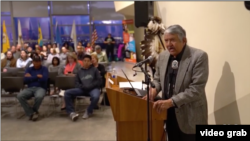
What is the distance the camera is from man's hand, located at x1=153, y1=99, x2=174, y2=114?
1.93 meters

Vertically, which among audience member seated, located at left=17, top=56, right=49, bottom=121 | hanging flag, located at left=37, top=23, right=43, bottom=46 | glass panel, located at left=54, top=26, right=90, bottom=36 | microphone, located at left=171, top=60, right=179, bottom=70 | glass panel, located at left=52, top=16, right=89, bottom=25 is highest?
glass panel, located at left=52, top=16, right=89, bottom=25

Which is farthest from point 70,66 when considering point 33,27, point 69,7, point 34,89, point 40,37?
point 33,27

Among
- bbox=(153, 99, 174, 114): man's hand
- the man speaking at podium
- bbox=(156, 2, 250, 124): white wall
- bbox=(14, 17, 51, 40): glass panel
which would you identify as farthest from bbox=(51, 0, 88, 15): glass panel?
bbox=(153, 99, 174, 114): man's hand

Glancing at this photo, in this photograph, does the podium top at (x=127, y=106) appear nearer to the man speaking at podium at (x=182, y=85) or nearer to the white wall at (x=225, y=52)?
the man speaking at podium at (x=182, y=85)

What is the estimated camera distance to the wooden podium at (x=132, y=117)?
2.21m

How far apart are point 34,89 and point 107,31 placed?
33.7 feet

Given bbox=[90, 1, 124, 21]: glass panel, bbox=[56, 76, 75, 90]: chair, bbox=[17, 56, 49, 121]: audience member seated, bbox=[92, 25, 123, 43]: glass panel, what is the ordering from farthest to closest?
1. bbox=[92, 25, 123, 43]: glass panel
2. bbox=[90, 1, 124, 21]: glass panel
3. bbox=[56, 76, 75, 90]: chair
4. bbox=[17, 56, 49, 121]: audience member seated

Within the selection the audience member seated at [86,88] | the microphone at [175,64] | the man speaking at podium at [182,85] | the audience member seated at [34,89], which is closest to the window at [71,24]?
the audience member seated at [34,89]

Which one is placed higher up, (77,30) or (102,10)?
(102,10)

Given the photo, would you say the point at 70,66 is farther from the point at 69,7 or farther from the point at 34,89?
the point at 69,7

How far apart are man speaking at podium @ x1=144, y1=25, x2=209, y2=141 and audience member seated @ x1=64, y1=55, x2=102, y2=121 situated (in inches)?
102

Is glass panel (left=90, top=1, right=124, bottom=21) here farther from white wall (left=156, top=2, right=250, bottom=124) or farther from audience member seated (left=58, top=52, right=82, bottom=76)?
white wall (left=156, top=2, right=250, bottom=124)

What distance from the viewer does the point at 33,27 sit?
1393 cm

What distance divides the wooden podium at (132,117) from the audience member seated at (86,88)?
7.40 feet
